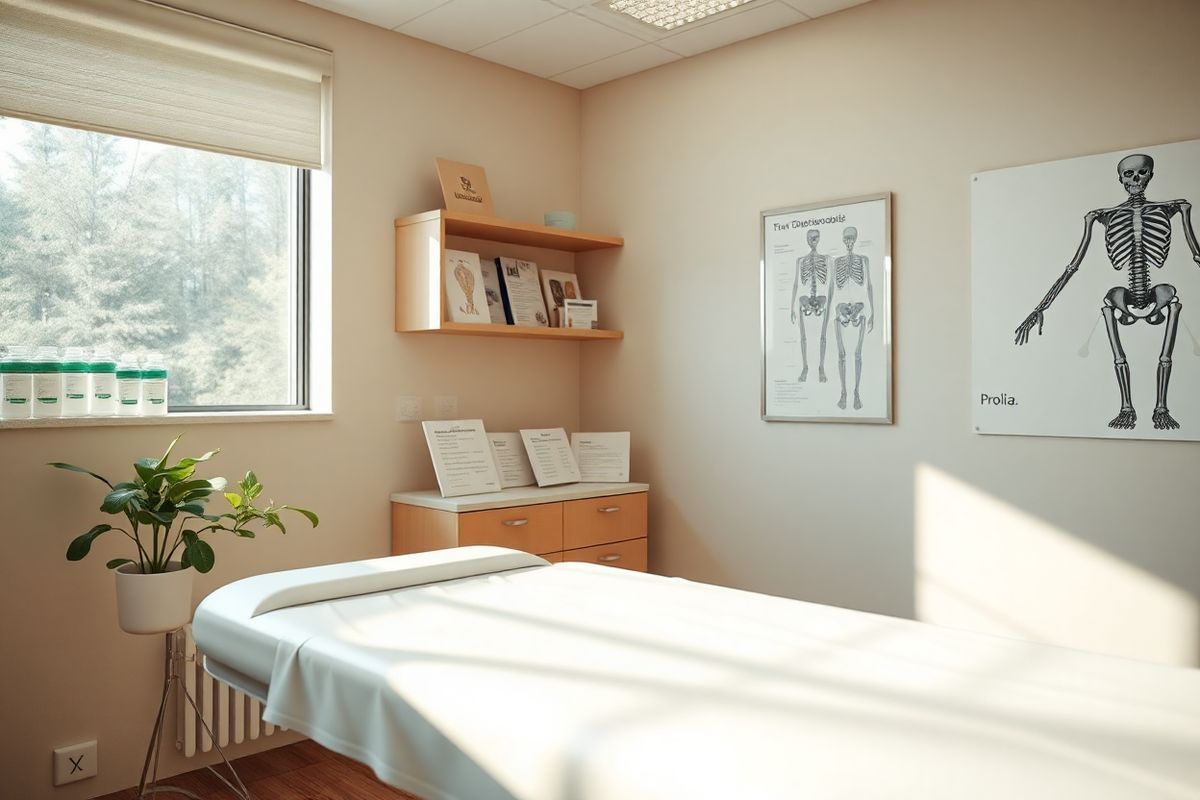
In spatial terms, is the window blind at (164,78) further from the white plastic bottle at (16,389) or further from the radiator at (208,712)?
the radiator at (208,712)

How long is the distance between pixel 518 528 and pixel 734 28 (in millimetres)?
2005

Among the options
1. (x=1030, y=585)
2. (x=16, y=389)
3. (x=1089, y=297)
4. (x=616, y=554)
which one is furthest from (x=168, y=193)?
(x=1030, y=585)

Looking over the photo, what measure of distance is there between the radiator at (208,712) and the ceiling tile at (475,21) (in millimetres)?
2238

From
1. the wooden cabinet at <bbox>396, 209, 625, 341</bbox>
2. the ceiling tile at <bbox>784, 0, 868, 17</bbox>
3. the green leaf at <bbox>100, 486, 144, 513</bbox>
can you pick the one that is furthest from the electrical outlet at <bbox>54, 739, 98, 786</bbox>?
the ceiling tile at <bbox>784, 0, 868, 17</bbox>

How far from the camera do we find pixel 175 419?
2.85 meters

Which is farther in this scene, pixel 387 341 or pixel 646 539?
pixel 646 539

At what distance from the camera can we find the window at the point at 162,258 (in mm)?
2760

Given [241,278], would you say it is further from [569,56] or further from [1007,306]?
[1007,306]

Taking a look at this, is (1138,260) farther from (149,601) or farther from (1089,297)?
(149,601)

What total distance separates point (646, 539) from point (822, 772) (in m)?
2.64

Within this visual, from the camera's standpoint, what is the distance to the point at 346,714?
1.57 m

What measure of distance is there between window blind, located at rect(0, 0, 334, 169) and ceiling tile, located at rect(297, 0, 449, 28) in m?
0.17

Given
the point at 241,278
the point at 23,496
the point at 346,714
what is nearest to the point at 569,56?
the point at 241,278

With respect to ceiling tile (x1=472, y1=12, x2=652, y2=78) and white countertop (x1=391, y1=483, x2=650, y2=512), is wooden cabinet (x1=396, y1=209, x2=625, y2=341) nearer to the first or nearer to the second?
white countertop (x1=391, y1=483, x2=650, y2=512)
